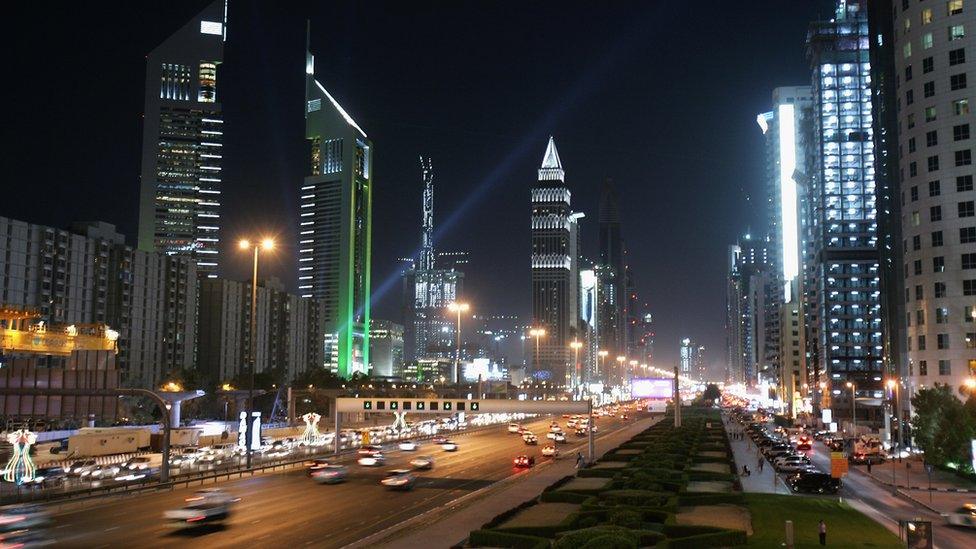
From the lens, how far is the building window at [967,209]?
282 ft

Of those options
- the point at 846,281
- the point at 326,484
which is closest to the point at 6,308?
the point at 326,484

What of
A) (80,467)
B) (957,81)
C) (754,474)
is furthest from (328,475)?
(957,81)

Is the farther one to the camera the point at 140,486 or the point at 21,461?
the point at 21,461

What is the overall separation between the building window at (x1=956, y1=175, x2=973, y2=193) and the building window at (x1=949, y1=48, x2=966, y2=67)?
36.3 ft

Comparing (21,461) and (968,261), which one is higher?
(968,261)

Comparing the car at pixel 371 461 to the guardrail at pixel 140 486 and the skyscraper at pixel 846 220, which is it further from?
the skyscraper at pixel 846 220

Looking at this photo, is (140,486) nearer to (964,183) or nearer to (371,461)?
(371,461)

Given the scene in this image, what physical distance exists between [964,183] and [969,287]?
998cm

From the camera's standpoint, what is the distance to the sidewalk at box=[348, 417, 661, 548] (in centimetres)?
3725

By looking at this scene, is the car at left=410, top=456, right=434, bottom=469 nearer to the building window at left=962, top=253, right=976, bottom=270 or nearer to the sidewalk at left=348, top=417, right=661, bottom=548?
the sidewalk at left=348, top=417, right=661, bottom=548

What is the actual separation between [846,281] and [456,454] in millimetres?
102692

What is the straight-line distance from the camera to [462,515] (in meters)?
45.8

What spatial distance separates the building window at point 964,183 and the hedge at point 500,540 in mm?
70745

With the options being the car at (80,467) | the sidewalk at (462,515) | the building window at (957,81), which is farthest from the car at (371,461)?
the building window at (957,81)
